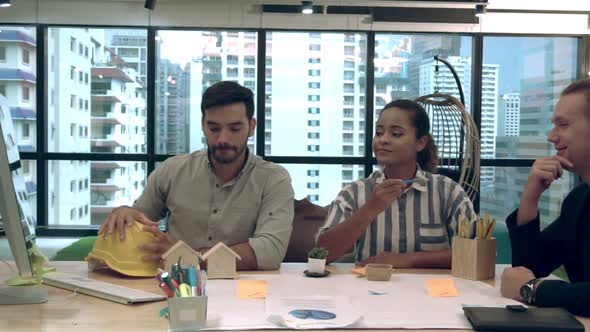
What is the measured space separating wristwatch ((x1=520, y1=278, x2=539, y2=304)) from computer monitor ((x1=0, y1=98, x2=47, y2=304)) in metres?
1.18

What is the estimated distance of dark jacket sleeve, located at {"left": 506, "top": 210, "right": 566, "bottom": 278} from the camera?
178 centimetres

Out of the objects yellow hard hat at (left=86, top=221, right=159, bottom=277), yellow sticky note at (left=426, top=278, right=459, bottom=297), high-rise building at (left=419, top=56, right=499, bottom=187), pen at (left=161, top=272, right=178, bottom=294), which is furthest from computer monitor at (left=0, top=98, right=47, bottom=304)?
high-rise building at (left=419, top=56, right=499, bottom=187)

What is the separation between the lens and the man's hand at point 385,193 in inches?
74.7

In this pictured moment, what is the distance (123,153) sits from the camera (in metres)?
6.52

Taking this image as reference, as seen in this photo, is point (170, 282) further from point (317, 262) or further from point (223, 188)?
point (223, 188)

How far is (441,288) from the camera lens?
1544mm

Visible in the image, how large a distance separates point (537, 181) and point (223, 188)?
1.08 meters

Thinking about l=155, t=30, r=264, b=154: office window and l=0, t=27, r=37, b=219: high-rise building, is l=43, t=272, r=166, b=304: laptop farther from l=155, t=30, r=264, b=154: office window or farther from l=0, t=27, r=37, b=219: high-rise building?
l=0, t=27, r=37, b=219: high-rise building

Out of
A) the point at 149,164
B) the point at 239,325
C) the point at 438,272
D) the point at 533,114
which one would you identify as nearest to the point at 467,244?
the point at 438,272

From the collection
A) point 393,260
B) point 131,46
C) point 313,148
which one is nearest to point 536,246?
point 393,260

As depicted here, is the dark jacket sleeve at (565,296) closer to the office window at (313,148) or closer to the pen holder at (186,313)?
the pen holder at (186,313)

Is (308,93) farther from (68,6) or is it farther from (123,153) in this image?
(68,6)

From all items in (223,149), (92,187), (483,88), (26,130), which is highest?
(483,88)

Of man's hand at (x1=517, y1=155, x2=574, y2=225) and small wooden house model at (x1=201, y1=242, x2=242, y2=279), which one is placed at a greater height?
man's hand at (x1=517, y1=155, x2=574, y2=225)
